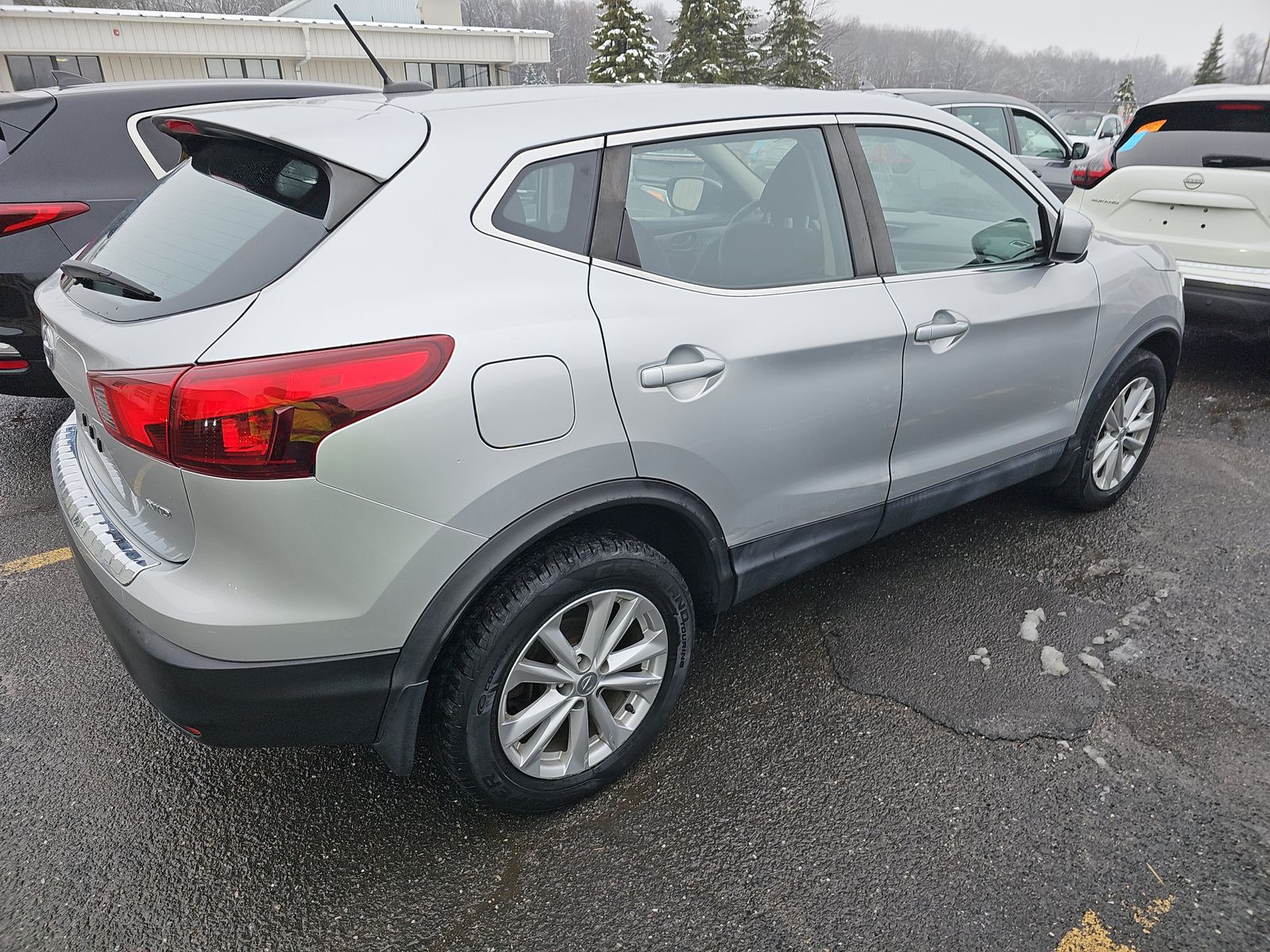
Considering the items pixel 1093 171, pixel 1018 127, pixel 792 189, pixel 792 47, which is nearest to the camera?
pixel 792 189

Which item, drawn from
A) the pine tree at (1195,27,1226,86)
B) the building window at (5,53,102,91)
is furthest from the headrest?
the pine tree at (1195,27,1226,86)

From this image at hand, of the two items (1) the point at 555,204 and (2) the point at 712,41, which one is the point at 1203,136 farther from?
(2) the point at 712,41

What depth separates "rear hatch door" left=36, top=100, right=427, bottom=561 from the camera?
176 centimetres

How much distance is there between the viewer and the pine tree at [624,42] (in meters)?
34.8

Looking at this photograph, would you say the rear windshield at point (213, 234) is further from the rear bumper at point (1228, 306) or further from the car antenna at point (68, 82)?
the rear bumper at point (1228, 306)

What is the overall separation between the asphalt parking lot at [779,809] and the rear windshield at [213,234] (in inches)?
52.0

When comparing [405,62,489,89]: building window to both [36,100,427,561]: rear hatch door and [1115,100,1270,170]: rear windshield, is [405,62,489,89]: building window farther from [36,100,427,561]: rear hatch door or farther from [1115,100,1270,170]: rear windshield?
[36,100,427,561]: rear hatch door

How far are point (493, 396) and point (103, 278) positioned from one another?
3.34 ft

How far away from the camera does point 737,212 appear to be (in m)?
2.48

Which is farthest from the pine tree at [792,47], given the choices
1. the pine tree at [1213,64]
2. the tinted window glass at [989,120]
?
the pine tree at [1213,64]

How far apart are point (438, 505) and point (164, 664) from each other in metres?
0.64

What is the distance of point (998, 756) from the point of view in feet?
8.02

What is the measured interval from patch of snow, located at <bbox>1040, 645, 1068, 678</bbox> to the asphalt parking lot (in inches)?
0.8

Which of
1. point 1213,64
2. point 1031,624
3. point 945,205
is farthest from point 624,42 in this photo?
point 1213,64
